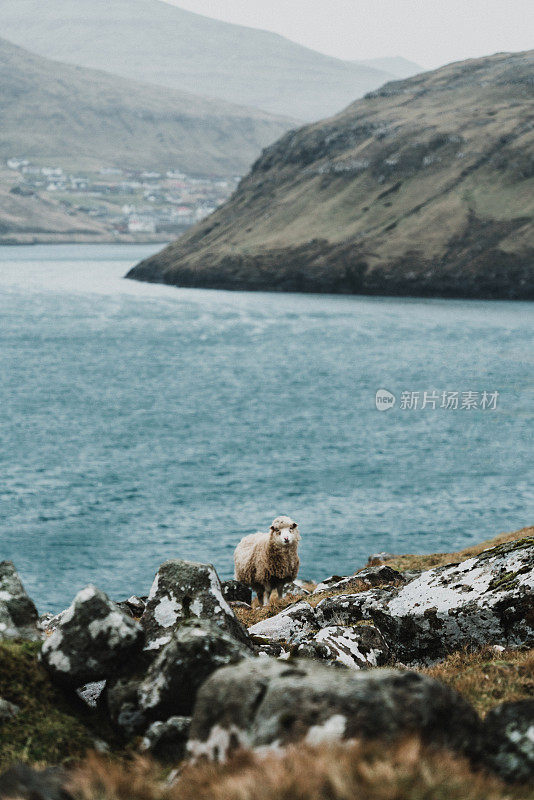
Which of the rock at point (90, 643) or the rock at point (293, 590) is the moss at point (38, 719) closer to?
the rock at point (90, 643)

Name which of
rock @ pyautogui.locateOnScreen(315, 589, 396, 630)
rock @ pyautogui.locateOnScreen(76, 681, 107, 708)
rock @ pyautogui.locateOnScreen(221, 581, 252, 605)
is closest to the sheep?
rock @ pyautogui.locateOnScreen(221, 581, 252, 605)

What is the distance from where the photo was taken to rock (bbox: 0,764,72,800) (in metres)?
6.55

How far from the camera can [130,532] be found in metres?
57.5

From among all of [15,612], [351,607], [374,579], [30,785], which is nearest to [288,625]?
[351,607]

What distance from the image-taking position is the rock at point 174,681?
9.03 metres

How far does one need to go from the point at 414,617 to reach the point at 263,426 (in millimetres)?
73581

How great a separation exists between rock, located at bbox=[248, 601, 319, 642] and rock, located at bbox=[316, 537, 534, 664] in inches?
49.2

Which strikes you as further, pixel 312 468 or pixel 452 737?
pixel 312 468

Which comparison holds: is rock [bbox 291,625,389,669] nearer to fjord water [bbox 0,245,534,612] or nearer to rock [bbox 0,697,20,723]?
rock [bbox 0,697,20,723]

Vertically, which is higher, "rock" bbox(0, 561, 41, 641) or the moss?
"rock" bbox(0, 561, 41, 641)

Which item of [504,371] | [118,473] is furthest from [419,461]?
[504,371]

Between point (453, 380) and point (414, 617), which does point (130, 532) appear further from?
point (453, 380)

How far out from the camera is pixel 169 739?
8.50 meters

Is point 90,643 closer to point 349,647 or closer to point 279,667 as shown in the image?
point 279,667
